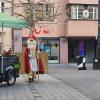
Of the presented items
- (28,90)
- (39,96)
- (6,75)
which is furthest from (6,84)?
(39,96)

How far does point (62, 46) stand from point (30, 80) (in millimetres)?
29674

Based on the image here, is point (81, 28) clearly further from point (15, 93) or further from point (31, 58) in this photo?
point (15, 93)

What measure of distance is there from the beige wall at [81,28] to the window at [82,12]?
74cm

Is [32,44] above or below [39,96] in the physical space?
above

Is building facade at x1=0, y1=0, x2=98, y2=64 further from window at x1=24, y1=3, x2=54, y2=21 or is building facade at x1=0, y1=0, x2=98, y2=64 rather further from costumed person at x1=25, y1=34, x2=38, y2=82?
costumed person at x1=25, y1=34, x2=38, y2=82

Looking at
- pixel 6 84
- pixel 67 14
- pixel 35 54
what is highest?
pixel 67 14

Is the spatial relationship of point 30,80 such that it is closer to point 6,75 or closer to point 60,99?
point 6,75

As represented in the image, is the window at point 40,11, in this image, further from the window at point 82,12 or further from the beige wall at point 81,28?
the window at point 82,12

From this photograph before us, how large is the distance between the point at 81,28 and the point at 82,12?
1.84 meters

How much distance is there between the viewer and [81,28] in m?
48.5

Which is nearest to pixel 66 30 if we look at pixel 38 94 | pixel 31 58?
pixel 31 58

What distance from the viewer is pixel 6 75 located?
17469mm

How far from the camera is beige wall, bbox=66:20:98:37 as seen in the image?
4803 centimetres

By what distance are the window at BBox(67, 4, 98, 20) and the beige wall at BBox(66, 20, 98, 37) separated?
2.42 ft
